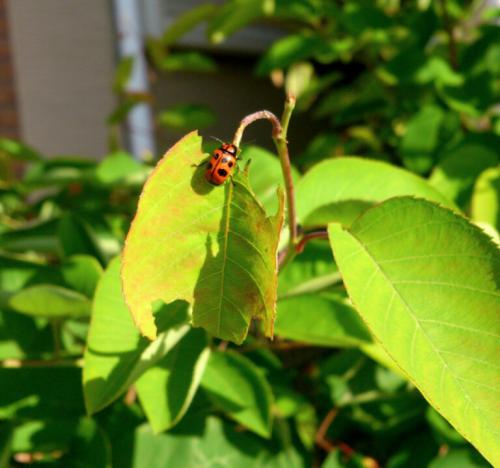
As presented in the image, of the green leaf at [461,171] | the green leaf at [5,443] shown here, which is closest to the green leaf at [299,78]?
the green leaf at [461,171]

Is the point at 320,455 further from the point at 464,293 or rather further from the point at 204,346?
the point at 464,293

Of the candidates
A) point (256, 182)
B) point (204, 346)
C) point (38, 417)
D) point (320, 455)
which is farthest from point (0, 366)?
point (320, 455)

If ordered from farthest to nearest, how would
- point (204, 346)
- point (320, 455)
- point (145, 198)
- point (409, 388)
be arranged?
point (320, 455) < point (409, 388) < point (204, 346) < point (145, 198)

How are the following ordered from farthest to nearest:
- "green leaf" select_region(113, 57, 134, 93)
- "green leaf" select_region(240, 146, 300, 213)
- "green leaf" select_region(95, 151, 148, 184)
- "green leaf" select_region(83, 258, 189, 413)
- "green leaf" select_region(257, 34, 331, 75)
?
1. "green leaf" select_region(113, 57, 134, 93)
2. "green leaf" select_region(257, 34, 331, 75)
3. "green leaf" select_region(95, 151, 148, 184)
4. "green leaf" select_region(240, 146, 300, 213)
5. "green leaf" select_region(83, 258, 189, 413)

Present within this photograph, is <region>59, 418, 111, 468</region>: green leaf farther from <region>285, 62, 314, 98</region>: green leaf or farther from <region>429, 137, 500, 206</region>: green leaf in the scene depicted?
<region>285, 62, 314, 98</region>: green leaf

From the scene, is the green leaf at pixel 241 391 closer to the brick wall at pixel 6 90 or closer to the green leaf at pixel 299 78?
the green leaf at pixel 299 78

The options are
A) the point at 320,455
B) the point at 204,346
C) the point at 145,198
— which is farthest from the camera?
the point at 320,455

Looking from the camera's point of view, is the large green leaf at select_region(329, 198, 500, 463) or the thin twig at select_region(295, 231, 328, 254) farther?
the thin twig at select_region(295, 231, 328, 254)

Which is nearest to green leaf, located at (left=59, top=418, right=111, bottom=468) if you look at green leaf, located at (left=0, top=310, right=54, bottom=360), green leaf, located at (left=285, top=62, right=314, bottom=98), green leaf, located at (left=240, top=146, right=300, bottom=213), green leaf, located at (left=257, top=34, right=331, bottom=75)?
green leaf, located at (left=0, top=310, right=54, bottom=360)

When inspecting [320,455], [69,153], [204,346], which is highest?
[204,346]
